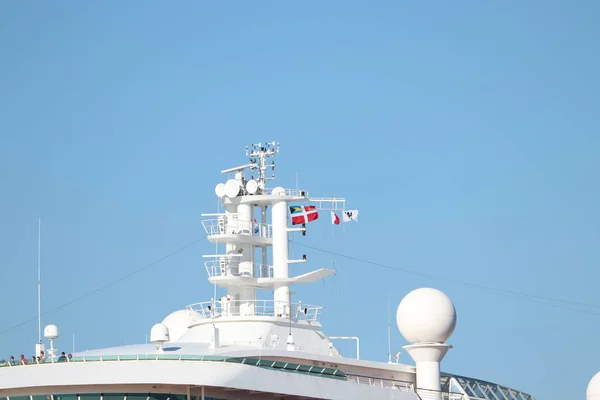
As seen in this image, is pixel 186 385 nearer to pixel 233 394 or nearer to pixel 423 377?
pixel 233 394

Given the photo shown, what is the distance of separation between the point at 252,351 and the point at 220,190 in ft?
47.3

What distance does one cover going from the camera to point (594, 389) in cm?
7262

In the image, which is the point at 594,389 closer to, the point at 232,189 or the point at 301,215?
the point at 301,215

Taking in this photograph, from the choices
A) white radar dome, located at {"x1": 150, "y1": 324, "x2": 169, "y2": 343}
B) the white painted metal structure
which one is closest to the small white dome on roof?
the white painted metal structure

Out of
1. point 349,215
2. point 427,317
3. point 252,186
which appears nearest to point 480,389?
point 427,317

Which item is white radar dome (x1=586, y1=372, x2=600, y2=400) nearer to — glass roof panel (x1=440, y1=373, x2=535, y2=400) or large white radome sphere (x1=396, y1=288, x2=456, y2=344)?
glass roof panel (x1=440, y1=373, x2=535, y2=400)

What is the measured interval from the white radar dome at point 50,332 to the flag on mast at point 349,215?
19.4m

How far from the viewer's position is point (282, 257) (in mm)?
67625

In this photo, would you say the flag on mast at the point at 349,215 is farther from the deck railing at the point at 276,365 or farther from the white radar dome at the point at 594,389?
the white radar dome at the point at 594,389

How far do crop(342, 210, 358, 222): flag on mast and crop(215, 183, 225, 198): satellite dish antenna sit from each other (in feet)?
22.9

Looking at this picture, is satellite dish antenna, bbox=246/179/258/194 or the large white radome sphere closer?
the large white radome sphere

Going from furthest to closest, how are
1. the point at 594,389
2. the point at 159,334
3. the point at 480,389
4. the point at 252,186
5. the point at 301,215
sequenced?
1. the point at 594,389
2. the point at 480,389
3. the point at 301,215
4. the point at 252,186
5. the point at 159,334

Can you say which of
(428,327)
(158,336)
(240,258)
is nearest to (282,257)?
(240,258)

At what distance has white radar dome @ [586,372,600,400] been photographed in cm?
7238
